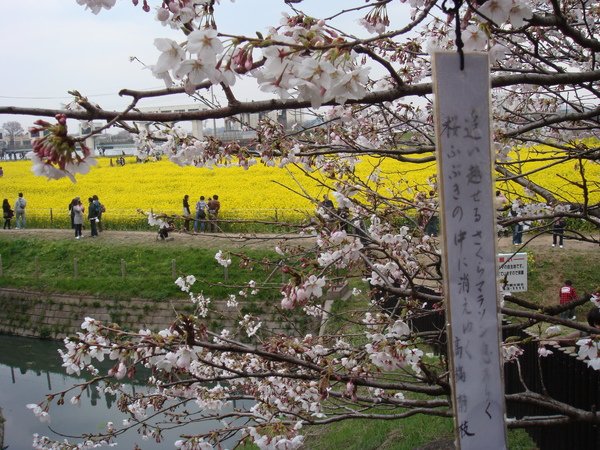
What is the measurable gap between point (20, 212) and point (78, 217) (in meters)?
2.68

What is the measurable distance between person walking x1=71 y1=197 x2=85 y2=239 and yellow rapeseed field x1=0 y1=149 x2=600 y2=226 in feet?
2.75

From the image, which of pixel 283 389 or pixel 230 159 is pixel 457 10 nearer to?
pixel 230 159

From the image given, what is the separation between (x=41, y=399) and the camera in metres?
10.5

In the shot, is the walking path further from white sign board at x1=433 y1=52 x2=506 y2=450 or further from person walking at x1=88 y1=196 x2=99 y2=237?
white sign board at x1=433 y1=52 x2=506 y2=450

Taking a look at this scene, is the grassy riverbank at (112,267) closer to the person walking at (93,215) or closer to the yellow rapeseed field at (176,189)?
the person walking at (93,215)

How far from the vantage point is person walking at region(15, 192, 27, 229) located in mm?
17109

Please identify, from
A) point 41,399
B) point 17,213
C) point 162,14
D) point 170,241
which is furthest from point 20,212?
point 162,14

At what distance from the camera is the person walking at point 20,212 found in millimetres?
17109

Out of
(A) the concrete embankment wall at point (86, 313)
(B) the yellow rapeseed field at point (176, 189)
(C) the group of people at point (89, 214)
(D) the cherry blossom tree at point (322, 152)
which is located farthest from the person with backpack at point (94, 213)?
(D) the cherry blossom tree at point (322, 152)

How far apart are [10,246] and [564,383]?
1502 centimetres

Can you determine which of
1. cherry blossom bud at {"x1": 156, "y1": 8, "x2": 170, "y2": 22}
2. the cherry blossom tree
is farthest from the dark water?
cherry blossom bud at {"x1": 156, "y1": 8, "x2": 170, "y2": 22}

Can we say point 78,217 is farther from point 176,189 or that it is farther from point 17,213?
point 176,189

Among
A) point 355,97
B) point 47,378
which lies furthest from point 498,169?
point 47,378

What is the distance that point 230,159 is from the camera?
395 cm
